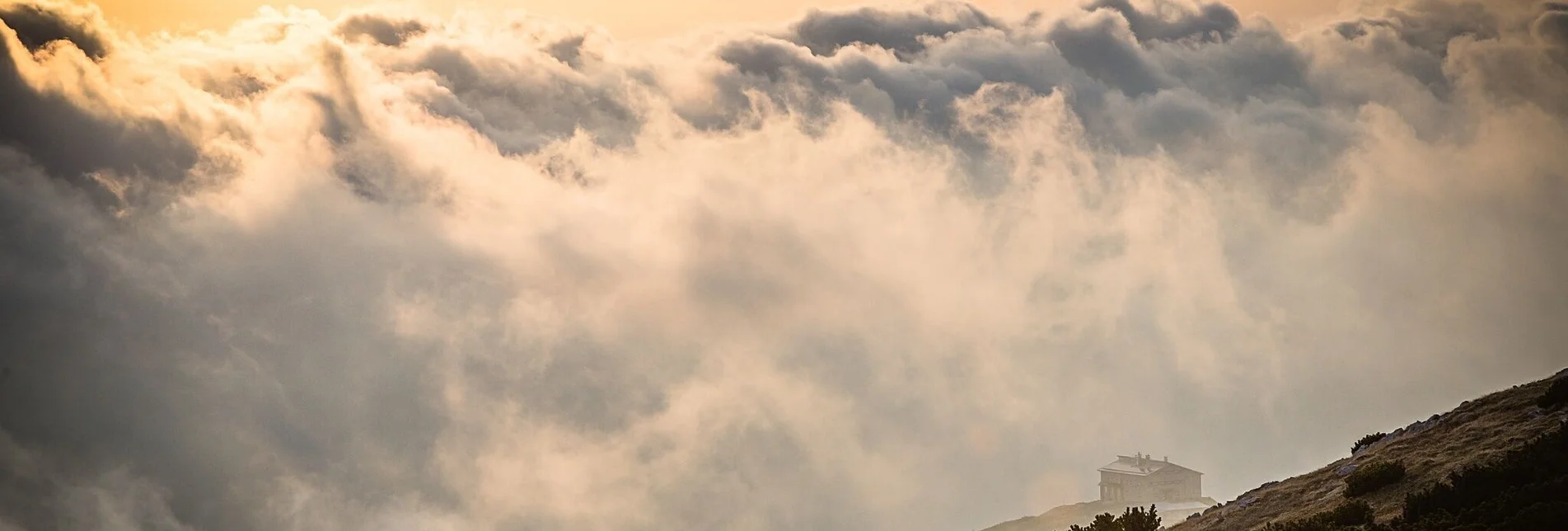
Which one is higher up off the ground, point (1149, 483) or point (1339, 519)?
point (1149, 483)

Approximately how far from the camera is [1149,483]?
163125 millimetres

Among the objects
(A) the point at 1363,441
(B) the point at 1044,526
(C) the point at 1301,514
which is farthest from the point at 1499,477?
(B) the point at 1044,526

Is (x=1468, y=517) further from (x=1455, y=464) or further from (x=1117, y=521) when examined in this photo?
(x=1117, y=521)

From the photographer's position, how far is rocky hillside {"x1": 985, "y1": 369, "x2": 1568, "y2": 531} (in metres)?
25.8

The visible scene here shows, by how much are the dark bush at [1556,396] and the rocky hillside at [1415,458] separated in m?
0.22

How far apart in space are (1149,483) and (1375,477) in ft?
473

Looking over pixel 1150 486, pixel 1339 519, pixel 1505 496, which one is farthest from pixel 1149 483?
pixel 1505 496

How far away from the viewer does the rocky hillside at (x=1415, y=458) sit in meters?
25.8

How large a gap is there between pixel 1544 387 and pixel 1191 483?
487 feet

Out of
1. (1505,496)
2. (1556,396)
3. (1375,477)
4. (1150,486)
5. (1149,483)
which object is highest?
(1149,483)

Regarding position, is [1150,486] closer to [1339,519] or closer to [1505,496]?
[1339,519]

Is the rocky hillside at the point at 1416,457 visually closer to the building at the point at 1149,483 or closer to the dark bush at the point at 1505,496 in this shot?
the dark bush at the point at 1505,496

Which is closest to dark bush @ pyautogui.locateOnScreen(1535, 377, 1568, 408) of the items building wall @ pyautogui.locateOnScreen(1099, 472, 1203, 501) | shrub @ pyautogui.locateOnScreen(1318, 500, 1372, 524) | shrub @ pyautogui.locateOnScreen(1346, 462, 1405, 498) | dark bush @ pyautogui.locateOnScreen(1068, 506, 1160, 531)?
shrub @ pyautogui.locateOnScreen(1346, 462, 1405, 498)

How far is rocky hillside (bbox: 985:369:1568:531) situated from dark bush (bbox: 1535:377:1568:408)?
217mm
